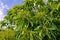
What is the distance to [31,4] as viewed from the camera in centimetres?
848

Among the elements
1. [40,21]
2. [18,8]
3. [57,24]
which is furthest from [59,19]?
[18,8]

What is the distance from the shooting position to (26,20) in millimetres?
7320

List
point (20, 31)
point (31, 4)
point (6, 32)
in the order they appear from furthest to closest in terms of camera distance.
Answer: point (31, 4), point (20, 31), point (6, 32)

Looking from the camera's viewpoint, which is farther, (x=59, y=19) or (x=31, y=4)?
(x=31, y=4)

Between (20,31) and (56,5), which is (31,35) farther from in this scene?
(56,5)

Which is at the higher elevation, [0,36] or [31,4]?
[31,4]

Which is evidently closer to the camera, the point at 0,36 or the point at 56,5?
the point at 0,36

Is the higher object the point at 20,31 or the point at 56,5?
the point at 56,5

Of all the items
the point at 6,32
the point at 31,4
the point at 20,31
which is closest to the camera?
the point at 6,32

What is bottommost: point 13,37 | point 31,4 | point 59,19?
point 13,37

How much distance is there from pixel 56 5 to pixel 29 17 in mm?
985

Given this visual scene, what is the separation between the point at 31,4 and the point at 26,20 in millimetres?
1289

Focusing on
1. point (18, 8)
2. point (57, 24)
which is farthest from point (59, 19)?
point (18, 8)

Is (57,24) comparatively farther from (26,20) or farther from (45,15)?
(26,20)
